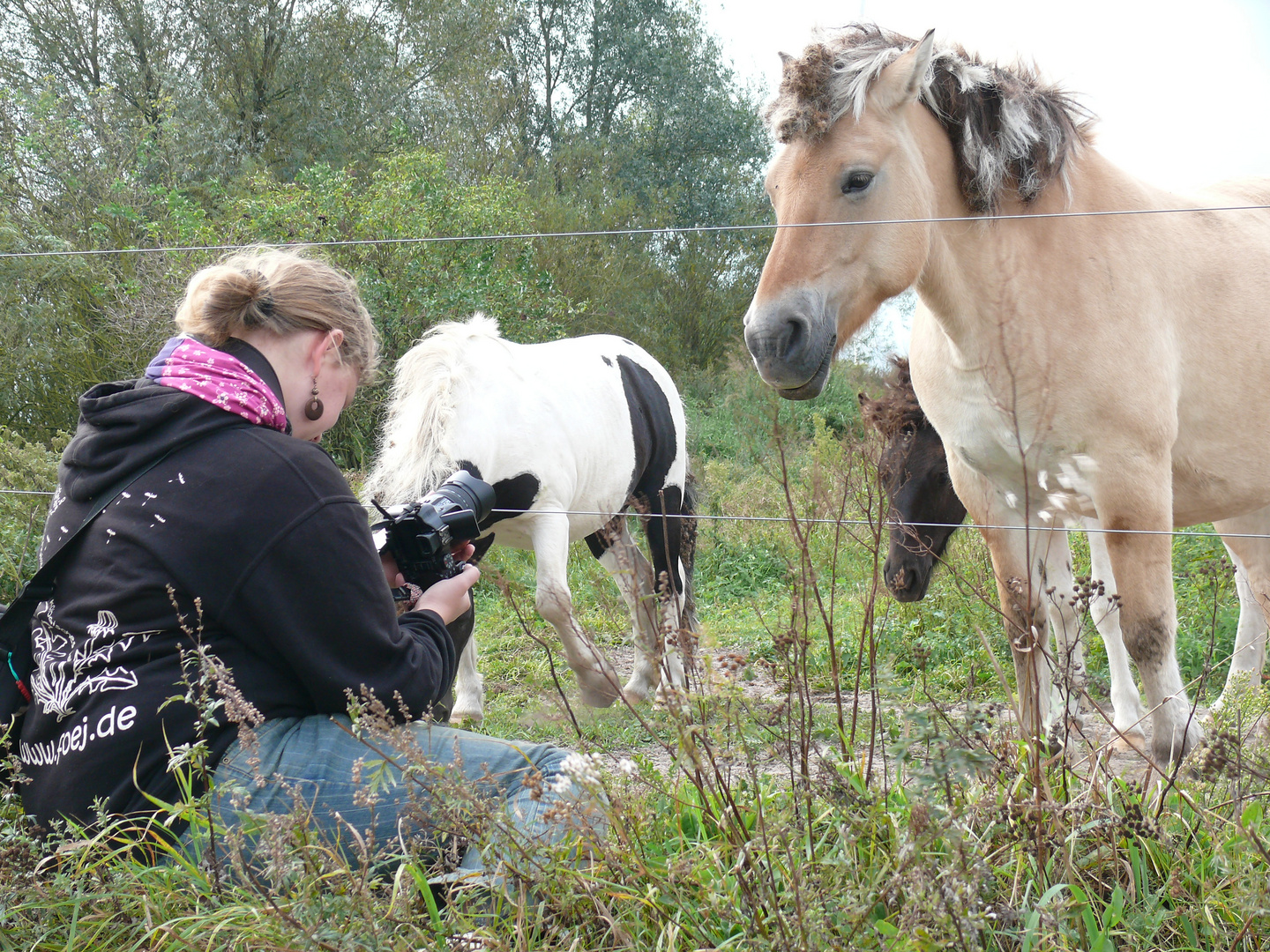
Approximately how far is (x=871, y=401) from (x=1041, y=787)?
248cm

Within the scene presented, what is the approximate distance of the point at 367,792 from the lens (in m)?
1.65

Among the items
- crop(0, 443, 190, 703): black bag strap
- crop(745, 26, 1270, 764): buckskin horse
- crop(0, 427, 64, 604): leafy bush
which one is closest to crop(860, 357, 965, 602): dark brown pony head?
crop(745, 26, 1270, 764): buckskin horse

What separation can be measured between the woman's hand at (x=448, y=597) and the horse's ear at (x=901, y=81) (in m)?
1.66

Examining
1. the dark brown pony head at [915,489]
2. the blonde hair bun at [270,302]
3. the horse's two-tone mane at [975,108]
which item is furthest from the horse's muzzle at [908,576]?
the blonde hair bun at [270,302]

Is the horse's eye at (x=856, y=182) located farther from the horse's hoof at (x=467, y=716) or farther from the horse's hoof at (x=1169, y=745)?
the horse's hoof at (x=467, y=716)

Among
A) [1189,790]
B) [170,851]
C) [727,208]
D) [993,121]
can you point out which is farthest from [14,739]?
[727,208]

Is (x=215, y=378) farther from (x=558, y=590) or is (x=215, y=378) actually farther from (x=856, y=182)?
(x=558, y=590)

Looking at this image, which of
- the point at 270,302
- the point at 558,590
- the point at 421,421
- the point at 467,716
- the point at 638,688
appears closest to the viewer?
the point at 270,302

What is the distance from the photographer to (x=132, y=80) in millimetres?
13117

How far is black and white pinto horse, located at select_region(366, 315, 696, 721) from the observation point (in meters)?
3.53

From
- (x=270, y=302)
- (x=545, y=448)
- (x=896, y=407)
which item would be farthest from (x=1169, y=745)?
(x=270, y=302)

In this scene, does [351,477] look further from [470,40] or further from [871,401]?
[470,40]

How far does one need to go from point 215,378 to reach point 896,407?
8.55 feet

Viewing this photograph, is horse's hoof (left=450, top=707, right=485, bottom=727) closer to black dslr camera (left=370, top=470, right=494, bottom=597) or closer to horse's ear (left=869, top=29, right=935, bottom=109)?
black dslr camera (left=370, top=470, right=494, bottom=597)
